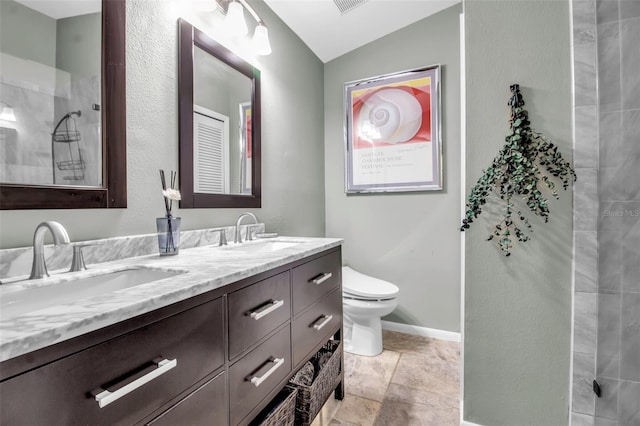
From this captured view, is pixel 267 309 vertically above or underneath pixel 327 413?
above

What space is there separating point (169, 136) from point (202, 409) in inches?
43.2

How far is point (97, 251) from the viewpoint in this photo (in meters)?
1.06

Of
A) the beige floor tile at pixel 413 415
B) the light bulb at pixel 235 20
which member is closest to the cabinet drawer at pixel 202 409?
the beige floor tile at pixel 413 415

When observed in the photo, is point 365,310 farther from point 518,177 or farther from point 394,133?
point 394,133

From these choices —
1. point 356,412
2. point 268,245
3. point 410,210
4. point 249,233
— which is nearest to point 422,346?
point 356,412

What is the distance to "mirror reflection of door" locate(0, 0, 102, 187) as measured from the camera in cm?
89

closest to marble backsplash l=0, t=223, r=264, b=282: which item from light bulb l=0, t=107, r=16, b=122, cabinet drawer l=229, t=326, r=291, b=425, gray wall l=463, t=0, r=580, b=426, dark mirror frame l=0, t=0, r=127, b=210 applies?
dark mirror frame l=0, t=0, r=127, b=210

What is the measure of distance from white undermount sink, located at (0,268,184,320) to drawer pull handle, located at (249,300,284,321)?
0.91 feet

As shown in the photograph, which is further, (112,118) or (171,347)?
(112,118)

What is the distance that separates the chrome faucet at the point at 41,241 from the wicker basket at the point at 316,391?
104 cm

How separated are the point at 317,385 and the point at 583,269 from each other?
4.21 ft

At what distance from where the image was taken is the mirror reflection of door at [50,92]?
893mm

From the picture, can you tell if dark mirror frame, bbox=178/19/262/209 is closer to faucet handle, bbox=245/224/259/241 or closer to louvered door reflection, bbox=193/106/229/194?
louvered door reflection, bbox=193/106/229/194

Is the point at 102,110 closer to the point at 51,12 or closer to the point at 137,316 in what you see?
the point at 51,12
